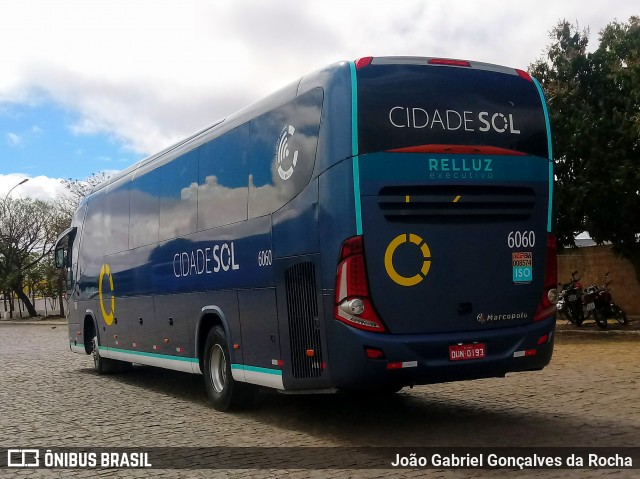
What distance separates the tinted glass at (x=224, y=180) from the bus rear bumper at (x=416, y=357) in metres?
2.69

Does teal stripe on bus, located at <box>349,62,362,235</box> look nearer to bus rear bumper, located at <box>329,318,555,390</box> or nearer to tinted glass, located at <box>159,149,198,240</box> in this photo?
bus rear bumper, located at <box>329,318,555,390</box>

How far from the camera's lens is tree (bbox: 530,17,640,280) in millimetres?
19062

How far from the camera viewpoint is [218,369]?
10.7 meters

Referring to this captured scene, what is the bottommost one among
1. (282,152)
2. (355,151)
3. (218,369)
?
(218,369)

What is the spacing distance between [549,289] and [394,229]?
6.47 feet

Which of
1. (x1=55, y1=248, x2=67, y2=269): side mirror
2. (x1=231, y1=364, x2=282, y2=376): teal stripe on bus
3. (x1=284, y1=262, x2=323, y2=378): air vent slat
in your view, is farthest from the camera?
(x1=55, y1=248, x2=67, y2=269): side mirror

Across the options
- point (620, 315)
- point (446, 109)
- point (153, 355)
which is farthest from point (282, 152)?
point (620, 315)

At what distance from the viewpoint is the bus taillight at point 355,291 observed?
7621 mm

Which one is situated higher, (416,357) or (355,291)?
(355,291)

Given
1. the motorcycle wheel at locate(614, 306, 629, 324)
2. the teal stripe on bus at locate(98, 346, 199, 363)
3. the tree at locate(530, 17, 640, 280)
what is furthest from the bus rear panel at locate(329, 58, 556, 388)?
the motorcycle wheel at locate(614, 306, 629, 324)

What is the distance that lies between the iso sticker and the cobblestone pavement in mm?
1549

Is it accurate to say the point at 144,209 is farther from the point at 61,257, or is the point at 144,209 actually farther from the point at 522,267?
the point at 522,267

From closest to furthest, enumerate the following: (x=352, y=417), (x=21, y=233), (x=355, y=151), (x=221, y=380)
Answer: (x=355, y=151)
(x=352, y=417)
(x=221, y=380)
(x=21, y=233)

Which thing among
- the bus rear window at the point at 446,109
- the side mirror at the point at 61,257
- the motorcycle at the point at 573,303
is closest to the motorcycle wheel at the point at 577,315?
the motorcycle at the point at 573,303
